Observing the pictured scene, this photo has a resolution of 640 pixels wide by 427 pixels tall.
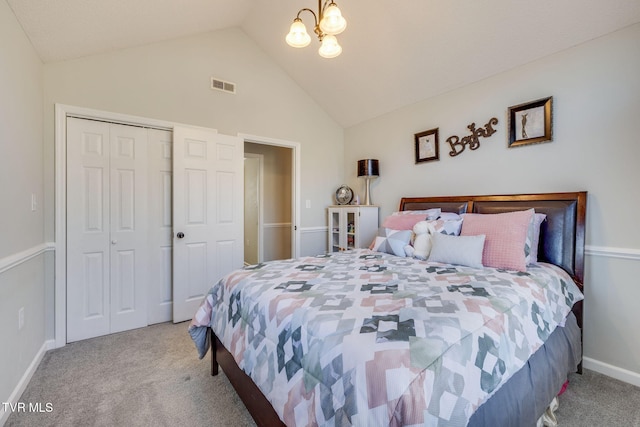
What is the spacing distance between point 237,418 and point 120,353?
54.5 inches

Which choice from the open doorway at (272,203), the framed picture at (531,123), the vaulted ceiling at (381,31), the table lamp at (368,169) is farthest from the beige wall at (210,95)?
the framed picture at (531,123)

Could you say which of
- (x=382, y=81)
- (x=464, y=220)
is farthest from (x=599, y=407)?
(x=382, y=81)

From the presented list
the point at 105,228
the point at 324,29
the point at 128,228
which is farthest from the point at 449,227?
the point at 105,228

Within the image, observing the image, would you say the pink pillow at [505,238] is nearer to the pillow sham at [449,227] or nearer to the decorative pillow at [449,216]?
the pillow sham at [449,227]

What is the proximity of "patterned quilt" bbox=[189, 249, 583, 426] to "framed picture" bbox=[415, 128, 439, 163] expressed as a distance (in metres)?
1.64

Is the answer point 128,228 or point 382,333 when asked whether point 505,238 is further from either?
point 128,228

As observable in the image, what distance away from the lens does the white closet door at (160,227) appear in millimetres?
2898

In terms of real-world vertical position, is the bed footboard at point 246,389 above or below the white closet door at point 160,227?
below

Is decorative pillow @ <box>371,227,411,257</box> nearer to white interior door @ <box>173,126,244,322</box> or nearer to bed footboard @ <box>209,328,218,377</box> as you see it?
bed footboard @ <box>209,328,218,377</box>

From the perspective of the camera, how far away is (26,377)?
189 cm

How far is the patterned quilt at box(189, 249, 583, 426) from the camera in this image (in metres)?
0.85

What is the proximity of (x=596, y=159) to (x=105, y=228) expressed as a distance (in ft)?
13.5

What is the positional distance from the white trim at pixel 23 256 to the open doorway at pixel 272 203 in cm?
283

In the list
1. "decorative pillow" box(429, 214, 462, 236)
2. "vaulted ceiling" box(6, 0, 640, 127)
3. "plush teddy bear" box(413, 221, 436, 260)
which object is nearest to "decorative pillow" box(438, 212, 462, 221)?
"decorative pillow" box(429, 214, 462, 236)
